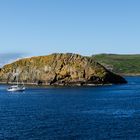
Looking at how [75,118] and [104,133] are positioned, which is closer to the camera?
[104,133]

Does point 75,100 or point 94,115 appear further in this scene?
point 75,100

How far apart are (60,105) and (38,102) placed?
15.4m

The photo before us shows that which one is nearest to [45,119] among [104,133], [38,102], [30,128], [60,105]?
[30,128]

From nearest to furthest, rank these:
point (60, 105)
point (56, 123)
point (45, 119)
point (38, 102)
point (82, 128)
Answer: point (82, 128) < point (56, 123) < point (45, 119) < point (60, 105) < point (38, 102)

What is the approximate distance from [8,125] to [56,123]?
1023 centimetres

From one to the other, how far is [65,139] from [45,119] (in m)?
27.5

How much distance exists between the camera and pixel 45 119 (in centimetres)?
11688

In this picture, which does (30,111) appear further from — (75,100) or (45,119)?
(75,100)

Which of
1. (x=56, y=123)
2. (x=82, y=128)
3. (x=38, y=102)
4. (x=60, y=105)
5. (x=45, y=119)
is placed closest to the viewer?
(x=82, y=128)

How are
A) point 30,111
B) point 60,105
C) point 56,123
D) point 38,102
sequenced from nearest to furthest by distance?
point 56,123, point 30,111, point 60,105, point 38,102

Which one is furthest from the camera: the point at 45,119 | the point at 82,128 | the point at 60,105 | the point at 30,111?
the point at 60,105

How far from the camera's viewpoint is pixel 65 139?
89.8 meters

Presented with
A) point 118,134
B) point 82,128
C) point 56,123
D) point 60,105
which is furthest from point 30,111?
point 118,134

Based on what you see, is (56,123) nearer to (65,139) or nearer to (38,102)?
(65,139)
